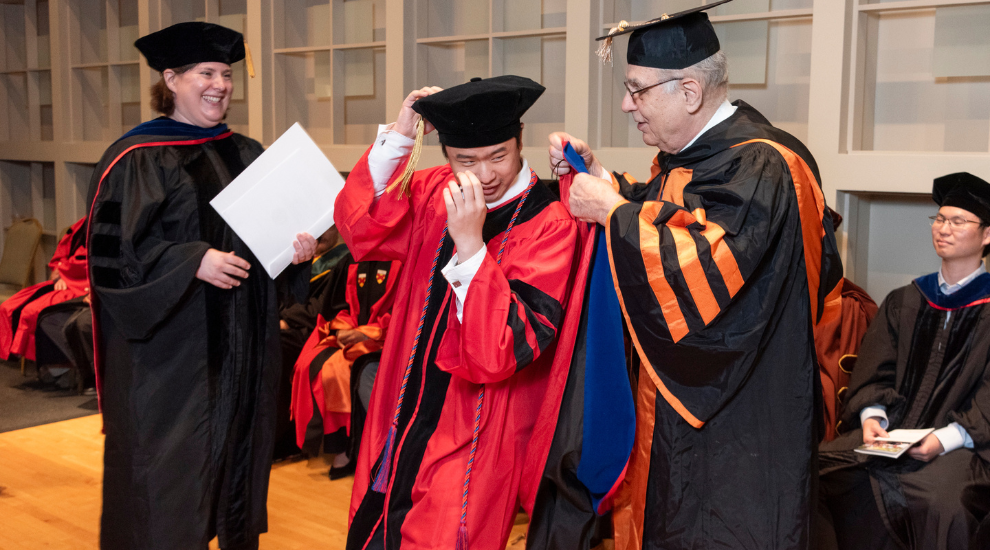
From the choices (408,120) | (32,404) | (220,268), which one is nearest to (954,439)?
(408,120)

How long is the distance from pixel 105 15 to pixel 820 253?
7.07 m

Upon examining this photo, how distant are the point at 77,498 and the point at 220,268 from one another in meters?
1.98

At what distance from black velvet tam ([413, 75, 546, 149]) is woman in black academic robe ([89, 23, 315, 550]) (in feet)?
2.58

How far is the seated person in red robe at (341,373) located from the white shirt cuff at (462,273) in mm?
2219

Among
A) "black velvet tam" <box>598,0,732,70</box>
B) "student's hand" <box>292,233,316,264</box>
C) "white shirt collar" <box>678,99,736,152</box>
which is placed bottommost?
"student's hand" <box>292,233,316,264</box>

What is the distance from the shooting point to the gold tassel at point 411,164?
1.91 metres

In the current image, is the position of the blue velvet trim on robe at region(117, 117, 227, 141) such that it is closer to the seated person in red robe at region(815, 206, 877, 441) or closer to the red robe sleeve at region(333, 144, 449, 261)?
the red robe sleeve at region(333, 144, 449, 261)

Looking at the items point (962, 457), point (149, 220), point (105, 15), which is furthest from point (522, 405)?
point (105, 15)

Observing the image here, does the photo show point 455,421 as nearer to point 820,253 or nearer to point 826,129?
point 820,253

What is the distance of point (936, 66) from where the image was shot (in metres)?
3.43

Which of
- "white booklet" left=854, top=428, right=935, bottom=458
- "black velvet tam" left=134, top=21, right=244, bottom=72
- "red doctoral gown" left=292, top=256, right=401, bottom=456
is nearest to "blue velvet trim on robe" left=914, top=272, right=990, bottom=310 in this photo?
"white booklet" left=854, top=428, right=935, bottom=458

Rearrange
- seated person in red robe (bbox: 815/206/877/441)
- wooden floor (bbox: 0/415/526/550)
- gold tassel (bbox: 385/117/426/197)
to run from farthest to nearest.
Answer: wooden floor (bbox: 0/415/526/550), seated person in red robe (bbox: 815/206/877/441), gold tassel (bbox: 385/117/426/197)

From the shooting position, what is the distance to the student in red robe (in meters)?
1.70

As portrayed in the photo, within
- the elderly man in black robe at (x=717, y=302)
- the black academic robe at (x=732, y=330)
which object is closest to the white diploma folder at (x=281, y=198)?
the elderly man in black robe at (x=717, y=302)
